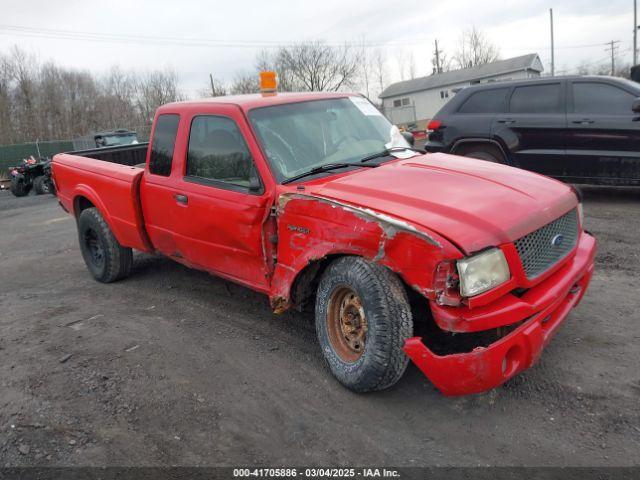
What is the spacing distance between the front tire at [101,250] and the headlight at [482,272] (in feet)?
13.3

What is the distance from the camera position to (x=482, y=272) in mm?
2672

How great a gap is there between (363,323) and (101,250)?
372 cm

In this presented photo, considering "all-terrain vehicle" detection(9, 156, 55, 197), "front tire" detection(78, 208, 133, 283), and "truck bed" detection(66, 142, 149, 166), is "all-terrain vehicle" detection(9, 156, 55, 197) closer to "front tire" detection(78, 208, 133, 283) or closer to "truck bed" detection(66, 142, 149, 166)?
"truck bed" detection(66, 142, 149, 166)

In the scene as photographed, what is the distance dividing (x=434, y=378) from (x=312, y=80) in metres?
45.3

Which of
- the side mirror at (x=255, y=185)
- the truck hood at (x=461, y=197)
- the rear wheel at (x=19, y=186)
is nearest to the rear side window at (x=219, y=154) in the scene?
the side mirror at (x=255, y=185)

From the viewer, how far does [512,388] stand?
3.17 meters

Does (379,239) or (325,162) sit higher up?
(325,162)

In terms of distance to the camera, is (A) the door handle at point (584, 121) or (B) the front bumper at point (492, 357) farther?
(A) the door handle at point (584, 121)

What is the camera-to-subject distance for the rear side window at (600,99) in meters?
7.00

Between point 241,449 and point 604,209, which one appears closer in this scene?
point 241,449

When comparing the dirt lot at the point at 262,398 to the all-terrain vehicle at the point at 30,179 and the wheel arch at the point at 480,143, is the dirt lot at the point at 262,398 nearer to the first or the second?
the wheel arch at the point at 480,143

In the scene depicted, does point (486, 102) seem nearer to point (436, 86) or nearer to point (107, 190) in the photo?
point (107, 190)

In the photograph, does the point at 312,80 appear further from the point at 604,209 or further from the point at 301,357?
the point at 301,357

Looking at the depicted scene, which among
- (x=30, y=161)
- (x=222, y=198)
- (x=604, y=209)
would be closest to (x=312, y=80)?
(x=30, y=161)
